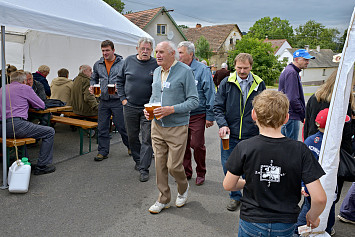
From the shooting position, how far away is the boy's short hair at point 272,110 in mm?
1798

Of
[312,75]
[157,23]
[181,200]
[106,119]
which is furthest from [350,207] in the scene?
[312,75]

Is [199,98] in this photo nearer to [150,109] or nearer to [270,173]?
[150,109]

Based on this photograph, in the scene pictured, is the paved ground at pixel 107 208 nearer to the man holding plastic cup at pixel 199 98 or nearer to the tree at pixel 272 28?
the man holding plastic cup at pixel 199 98

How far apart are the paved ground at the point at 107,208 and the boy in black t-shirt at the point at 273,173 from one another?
4.83 feet

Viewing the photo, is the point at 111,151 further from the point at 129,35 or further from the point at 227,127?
the point at 227,127

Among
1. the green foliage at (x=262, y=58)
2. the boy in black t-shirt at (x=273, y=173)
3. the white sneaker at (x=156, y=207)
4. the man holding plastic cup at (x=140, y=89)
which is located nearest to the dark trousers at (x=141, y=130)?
the man holding plastic cup at (x=140, y=89)

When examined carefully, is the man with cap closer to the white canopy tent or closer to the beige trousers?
the beige trousers

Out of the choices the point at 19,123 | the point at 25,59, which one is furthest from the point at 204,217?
the point at 25,59

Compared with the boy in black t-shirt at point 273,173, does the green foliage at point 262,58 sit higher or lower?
higher

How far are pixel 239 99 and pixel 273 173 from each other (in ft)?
5.87

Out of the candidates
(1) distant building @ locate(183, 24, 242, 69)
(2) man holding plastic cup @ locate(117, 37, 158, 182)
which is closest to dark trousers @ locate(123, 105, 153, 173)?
(2) man holding plastic cup @ locate(117, 37, 158, 182)

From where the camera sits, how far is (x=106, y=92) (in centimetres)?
533

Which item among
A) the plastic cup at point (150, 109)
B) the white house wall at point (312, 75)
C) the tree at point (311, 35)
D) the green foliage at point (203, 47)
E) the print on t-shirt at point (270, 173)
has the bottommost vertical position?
the print on t-shirt at point (270, 173)

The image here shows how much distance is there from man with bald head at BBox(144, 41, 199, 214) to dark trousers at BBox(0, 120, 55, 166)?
210 cm
